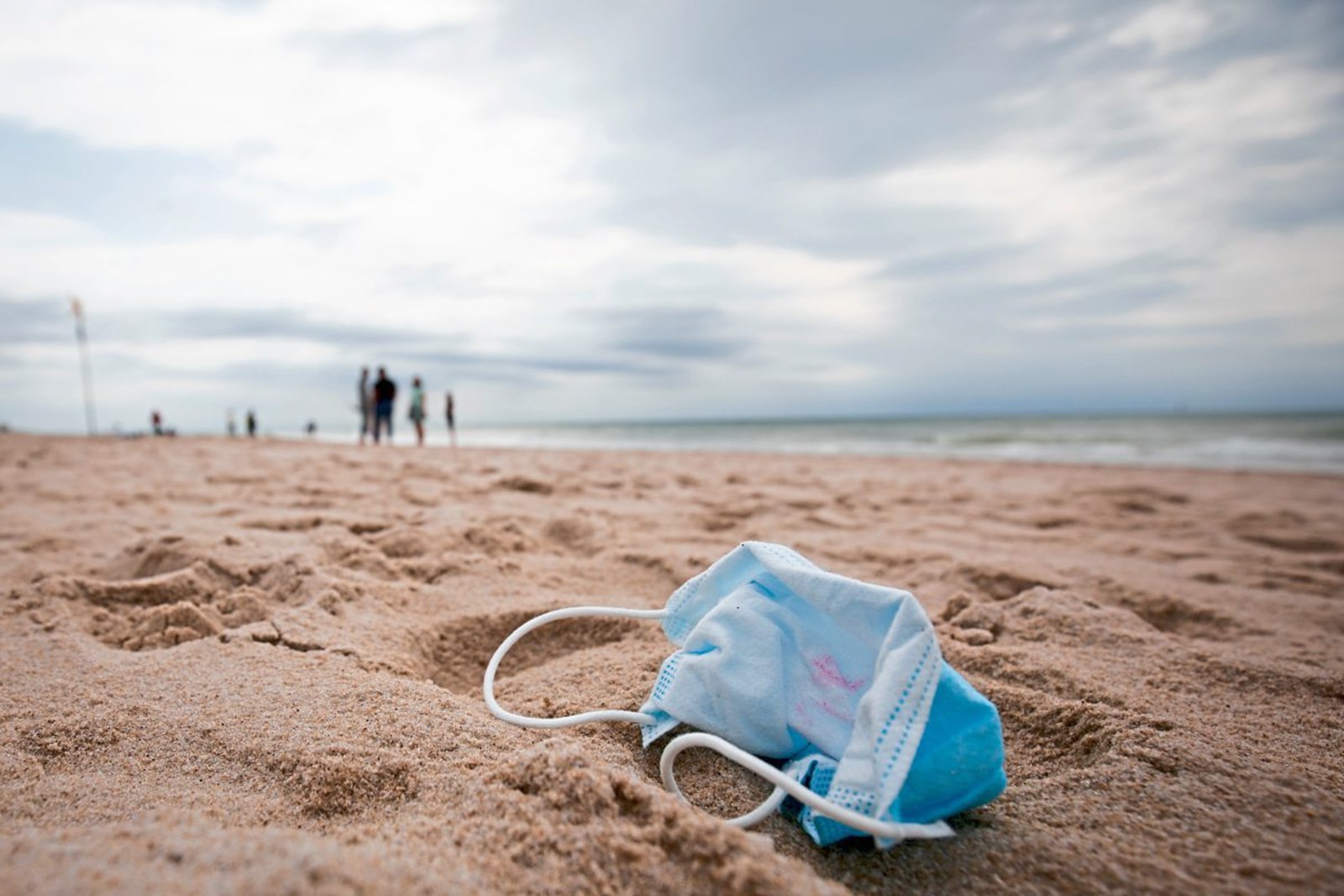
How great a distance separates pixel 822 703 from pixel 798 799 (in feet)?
0.78

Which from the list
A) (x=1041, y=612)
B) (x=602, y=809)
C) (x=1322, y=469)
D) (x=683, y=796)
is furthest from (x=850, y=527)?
(x=1322, y=469)

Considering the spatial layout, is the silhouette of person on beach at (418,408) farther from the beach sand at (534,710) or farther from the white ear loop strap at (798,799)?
the white ear loop strap at (798,799)

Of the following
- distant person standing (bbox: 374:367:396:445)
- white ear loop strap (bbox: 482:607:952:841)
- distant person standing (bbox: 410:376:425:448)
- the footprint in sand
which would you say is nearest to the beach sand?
white ear loop strap (bbox: 482:607:952:841)

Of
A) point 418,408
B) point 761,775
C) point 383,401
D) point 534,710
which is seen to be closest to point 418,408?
point 418,408

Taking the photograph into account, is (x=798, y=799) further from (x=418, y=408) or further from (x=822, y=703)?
(x=418, y=408)

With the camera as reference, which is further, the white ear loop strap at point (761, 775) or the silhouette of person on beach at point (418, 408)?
the silhouette of person on beach at point (418, 408)

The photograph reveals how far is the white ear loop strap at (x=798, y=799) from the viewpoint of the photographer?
96 centimetres

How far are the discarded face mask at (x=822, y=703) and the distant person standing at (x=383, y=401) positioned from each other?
461 inches

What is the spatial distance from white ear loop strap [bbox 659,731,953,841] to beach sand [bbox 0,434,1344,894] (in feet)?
0.21

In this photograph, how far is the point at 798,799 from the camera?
1.04m

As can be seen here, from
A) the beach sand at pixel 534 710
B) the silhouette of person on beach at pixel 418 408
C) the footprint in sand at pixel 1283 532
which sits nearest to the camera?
the beach sand at pixel 534 710

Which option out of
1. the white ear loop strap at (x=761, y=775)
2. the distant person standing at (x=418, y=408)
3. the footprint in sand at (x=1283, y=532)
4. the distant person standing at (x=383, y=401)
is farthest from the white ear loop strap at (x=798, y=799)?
the distant person standing at (x=418, y=408)

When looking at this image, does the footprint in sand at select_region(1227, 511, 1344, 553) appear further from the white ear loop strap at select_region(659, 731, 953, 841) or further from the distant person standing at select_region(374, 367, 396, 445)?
the distant person standing at select_region(374, 367, 396, 445)

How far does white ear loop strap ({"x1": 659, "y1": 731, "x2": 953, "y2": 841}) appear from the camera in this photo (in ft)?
3.15
